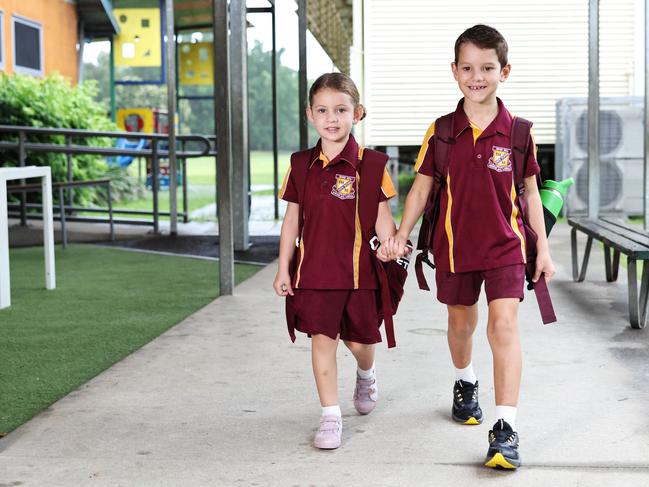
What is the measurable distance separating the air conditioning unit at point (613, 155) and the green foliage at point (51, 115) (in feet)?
22.1

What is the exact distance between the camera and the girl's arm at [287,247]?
3629mm

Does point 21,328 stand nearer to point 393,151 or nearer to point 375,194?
point 375,194

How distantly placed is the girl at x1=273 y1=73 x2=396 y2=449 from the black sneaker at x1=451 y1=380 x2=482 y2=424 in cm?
41

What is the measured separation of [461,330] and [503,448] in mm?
560

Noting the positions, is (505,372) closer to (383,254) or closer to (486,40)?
(383,254)

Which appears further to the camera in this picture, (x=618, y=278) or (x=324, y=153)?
(x=618, y=278)

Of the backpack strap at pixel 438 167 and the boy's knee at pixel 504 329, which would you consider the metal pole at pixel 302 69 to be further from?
the boy's knee at pixel 504 329

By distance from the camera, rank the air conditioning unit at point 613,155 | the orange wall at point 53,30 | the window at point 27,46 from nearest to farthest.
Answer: the air conditioning unit at point 613,155, the orange wall at point 53,30, the window at point 27,46

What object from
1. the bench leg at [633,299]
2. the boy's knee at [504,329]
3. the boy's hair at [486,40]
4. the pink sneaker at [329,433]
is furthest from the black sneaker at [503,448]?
the bench leg at [633,299]

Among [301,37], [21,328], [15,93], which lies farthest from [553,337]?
[15,93]

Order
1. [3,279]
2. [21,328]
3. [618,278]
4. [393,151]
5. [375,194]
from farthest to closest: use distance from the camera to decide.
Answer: [393,151], [618,278], [3,279], [21,328], [375,194]

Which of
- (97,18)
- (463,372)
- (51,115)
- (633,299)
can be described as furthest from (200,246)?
(97,18)

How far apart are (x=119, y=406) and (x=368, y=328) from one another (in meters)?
1.08

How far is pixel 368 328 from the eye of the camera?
3631 mm
